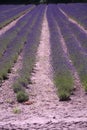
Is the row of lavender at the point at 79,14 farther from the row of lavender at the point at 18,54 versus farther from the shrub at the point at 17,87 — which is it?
the shrub at the point at 17,87

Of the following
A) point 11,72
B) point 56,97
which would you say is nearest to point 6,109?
point 56,97

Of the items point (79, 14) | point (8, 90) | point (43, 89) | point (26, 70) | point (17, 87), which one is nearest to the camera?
point (17, 87)

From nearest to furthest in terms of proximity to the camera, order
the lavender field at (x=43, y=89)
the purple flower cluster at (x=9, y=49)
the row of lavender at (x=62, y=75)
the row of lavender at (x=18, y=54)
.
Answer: the lavender field at (x=43, y=89) < the row of lavender at (x=62, y=75) < the row of lavender at (x=18, y=54) < the purple flower cluster at (x=9, y=49)

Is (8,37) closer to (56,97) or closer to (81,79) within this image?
(81,79)

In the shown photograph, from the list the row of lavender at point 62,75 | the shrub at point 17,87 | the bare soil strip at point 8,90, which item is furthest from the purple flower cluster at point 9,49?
the row of lavender at point 62,75

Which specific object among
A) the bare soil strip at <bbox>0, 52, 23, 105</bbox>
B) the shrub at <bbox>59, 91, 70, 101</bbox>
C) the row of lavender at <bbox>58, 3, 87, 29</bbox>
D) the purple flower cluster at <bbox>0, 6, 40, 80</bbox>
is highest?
the shrub at <bbox>59, 91, 70, 101</bbox>

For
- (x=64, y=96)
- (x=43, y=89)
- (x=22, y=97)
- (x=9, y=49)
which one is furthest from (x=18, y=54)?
(x=64, y=96)

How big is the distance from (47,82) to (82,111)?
340cm

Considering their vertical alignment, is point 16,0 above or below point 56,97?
below

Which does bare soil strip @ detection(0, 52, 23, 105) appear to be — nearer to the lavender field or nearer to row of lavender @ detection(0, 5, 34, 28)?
the lavender field

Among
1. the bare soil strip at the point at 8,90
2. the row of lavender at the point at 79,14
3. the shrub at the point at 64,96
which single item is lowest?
the row of lavender at the point at 79,14

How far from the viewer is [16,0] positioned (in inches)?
3506

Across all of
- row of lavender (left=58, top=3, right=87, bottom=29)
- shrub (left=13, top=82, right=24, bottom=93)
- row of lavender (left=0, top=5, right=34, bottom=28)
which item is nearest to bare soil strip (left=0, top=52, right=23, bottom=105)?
shrub (left=13, top=82, right=24, bottom=93)

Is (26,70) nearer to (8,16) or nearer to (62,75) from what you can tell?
(62,75)
